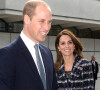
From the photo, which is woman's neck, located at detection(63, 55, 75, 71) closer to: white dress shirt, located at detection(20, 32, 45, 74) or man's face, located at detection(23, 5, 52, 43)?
white dress shirt, located at detection(20, 32, 45, 74)

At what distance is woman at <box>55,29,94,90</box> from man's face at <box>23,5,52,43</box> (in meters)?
2.20

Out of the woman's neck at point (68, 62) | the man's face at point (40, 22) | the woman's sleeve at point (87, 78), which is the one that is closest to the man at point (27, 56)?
the man's face at point (40, 22)

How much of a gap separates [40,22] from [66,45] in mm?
2284

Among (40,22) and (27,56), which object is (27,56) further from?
(40,22)

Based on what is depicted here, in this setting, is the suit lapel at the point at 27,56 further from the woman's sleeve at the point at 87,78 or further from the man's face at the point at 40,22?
the woman's sleeve at the point at 87,78

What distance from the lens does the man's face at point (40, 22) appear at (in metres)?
1.99

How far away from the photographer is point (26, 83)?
6.51 feet

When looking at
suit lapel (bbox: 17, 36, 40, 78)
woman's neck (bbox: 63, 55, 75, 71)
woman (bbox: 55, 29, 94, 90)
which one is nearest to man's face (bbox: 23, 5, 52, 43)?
suit lapel (bbox: 17, 36, 40, 78)

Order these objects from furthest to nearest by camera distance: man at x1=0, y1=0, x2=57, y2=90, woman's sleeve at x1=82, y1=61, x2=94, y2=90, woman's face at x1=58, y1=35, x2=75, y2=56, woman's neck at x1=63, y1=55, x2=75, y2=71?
woman's neck at x1=63, y1=55, x2=75, y2=71
woman's face at x1=58, y1=35, x2=75, y2=56
woman's sleeve at x1=82, y1=61, x2=94, y2=90
man at x1=0, y1=0, x2=57, y2=90

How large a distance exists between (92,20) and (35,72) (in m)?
11.0

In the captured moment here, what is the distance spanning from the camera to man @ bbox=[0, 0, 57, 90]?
194 centimetres

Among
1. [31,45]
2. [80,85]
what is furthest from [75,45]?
[31,45]

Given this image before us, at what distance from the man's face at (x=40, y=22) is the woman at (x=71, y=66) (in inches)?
86.5

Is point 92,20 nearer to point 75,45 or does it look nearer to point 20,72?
point 75,45
